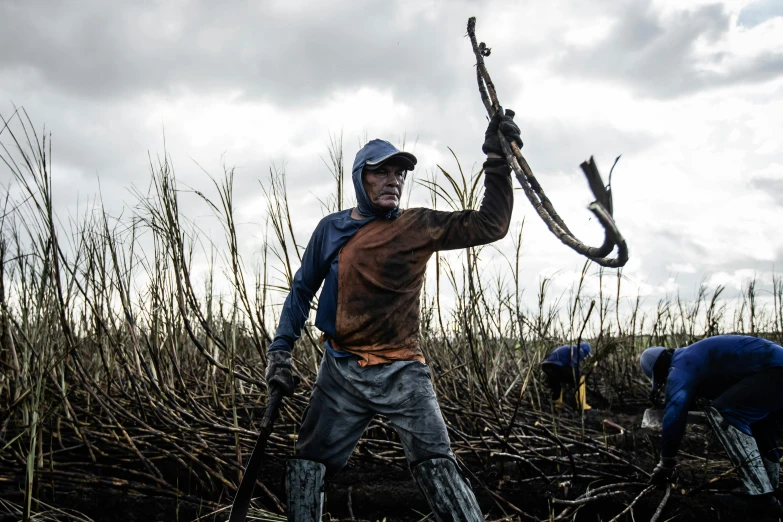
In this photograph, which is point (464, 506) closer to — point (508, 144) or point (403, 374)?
point (403, 374)

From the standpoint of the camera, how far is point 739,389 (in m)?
3.67

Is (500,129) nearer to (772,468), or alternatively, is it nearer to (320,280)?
(320,280)

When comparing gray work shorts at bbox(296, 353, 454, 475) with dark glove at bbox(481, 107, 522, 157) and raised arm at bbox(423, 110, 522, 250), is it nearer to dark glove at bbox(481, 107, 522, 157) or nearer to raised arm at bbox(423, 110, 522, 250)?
raised arm at bbox(423, 110, 522, 250)

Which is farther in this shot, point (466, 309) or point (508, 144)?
point (466, 309)

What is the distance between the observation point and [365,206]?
215cm

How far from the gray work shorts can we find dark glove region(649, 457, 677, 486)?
5.99ft

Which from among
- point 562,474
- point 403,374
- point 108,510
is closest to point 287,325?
point 403,374

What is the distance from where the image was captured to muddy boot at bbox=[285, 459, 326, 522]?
77.7 inches

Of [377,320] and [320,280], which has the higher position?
[320,280]

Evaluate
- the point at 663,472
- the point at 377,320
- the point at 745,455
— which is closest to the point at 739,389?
the point at 745,455

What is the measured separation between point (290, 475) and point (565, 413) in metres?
4.50

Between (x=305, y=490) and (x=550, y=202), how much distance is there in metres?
1.19

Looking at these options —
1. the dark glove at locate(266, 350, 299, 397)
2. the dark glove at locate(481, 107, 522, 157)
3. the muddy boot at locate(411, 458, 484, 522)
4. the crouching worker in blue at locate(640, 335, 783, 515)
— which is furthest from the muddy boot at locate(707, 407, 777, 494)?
the dark glove at locate(266, 350, 299, 397)

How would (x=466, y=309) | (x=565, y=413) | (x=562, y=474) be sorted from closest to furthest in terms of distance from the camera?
(x=466, y=309) → (x=562, y=474) → (x=565, y=413)
